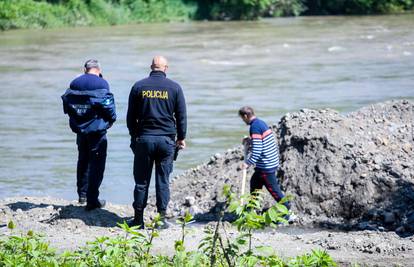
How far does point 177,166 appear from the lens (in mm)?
16359

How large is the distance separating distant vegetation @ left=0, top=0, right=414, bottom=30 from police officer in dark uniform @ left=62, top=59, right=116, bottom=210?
4040 cm

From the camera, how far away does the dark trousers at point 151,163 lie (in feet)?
34.4

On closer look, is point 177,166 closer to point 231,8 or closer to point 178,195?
point 178,195

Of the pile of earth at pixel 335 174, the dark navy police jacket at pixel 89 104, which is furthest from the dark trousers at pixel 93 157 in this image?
the pile of earth at pixel 335 174

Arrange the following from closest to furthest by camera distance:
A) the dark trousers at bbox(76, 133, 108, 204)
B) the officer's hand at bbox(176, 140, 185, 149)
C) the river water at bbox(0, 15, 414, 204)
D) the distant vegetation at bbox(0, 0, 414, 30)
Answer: the officer's hand at bbox(176, 140, 185, 149) < the dark trousers at bbox(76, 133, 108, 204) < the river water at bbox(0, 15, 414, 204) < the distant vegetation at bbox(0, 0, 414, 30)

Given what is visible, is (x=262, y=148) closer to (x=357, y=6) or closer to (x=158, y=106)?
(x=158, y=106)

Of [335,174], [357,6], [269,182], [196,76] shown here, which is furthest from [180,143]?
[357,6]

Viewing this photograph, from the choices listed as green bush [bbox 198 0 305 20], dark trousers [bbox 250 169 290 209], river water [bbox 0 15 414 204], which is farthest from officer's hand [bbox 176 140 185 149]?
green bush [bbox 198 0 305 20]

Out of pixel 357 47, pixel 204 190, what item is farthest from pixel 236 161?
pixel 357 47

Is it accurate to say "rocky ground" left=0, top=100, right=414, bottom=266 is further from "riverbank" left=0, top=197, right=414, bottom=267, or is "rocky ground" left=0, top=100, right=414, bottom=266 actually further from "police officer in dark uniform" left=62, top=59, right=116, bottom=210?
"police officer in dark uniform" left=62, top=59, right=116, bottom=210

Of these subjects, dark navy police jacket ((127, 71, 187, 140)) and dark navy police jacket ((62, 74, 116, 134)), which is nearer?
dark navy police jacket ((127, 71, 187, 140))

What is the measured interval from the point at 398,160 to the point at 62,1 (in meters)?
47.7

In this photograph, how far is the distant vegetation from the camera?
2061 inches

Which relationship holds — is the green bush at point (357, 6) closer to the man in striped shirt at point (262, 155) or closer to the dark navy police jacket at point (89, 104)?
the man in striped shirt at point (262, 155)
